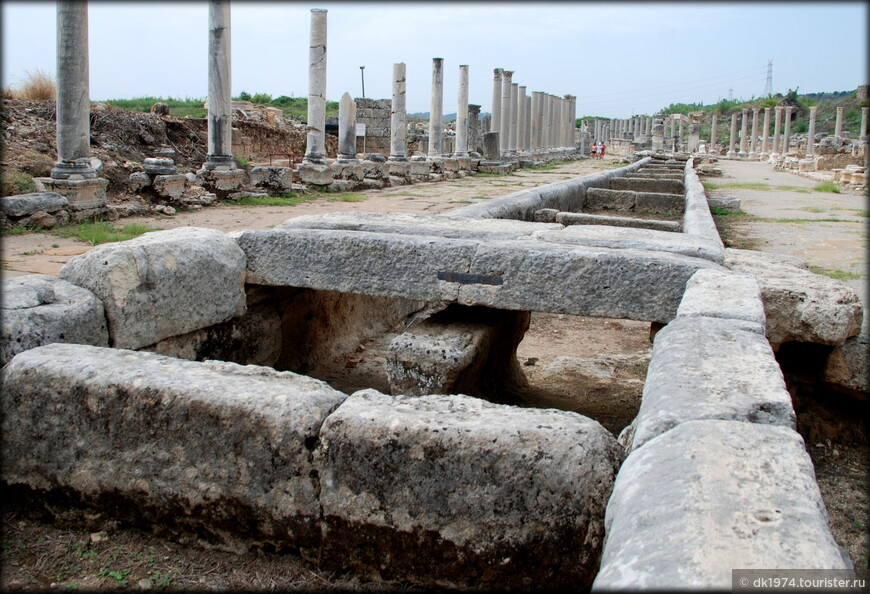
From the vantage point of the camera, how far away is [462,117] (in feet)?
83.1

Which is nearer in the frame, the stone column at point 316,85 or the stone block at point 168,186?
the stone block at point 168,186

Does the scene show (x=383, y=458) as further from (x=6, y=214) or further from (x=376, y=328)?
(x=6, y=214)

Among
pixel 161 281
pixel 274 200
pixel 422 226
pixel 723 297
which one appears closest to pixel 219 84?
pixel 274 200

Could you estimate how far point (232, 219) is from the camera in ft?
34.8

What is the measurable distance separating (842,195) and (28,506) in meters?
19.3

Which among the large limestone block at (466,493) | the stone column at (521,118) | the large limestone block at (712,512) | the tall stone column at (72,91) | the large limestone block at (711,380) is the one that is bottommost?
the large limestone block at (466,493)

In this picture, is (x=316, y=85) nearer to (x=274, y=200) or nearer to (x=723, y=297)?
(x=274, y=200)

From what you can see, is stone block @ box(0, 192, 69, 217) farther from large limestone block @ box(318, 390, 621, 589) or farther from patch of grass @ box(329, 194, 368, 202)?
large limestone block @ box(318, 390, 621, 589)

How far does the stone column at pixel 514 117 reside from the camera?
99.5 feet

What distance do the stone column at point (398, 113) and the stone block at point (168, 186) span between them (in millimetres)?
9408

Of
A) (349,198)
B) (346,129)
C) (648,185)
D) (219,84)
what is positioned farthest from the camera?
(346,129)

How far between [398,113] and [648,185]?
9.46 meters

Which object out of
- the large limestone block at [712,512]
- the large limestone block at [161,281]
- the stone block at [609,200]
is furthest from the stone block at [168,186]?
the large limestone block at [712,512]

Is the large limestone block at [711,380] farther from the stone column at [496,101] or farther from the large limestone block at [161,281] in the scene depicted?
the stone column at [496,101]
